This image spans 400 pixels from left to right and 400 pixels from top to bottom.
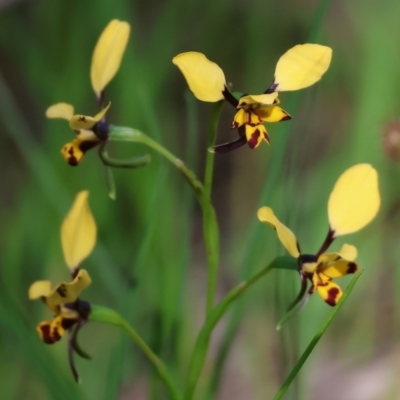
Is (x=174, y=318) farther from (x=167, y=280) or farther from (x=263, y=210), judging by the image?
(x=263, y=210)

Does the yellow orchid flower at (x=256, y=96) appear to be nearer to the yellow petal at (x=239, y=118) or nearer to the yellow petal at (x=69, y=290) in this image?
the yellow petal at (x=239, y=118)

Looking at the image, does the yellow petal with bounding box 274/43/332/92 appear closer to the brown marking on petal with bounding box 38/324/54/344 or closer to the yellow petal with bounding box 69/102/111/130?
the yellow petal with bounding box 69/102/111/130

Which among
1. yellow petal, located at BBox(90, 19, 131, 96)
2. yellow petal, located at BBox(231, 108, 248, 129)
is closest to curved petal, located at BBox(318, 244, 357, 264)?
yellow petal, located at BBox(231, 108, 248, 129)

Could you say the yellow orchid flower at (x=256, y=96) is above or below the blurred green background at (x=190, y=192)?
above

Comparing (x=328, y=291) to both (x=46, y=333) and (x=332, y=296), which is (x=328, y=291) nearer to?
(x=332, y=296)

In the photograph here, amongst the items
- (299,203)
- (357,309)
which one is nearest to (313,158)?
(299,203)

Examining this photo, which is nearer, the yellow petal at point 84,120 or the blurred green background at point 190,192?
the yellow petal at point 84,120

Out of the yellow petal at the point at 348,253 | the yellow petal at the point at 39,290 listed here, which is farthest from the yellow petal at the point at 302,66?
the yellow petal at the point at 39,290

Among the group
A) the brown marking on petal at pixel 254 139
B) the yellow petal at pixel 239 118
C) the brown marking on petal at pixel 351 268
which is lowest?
the brown marking on petal at pixel 351 268
